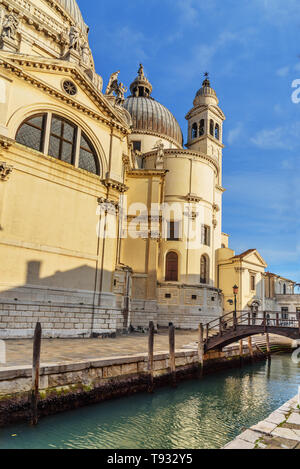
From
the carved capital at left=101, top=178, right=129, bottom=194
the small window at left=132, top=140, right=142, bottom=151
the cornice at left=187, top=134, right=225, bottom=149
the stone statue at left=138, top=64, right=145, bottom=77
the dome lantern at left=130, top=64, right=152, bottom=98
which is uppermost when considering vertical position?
the stone statue at left=138, top=64, right=145, bottom=77

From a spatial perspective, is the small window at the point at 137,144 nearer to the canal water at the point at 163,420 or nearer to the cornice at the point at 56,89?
the cornice at the point at 56,89

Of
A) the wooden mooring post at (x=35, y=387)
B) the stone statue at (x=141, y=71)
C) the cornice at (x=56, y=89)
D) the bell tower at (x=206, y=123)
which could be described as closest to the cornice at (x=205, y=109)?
the bell tower at (x=206, y=123)

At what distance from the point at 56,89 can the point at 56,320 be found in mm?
10511

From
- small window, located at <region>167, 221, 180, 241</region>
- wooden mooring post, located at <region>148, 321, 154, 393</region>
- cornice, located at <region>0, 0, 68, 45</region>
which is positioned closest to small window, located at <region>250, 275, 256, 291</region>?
small window, located at <region>167, 221, 180, 241</region>

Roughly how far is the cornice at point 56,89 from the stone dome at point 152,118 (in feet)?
46.5

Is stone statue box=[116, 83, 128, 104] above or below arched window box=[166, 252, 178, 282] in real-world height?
above

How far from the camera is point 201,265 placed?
27641mm

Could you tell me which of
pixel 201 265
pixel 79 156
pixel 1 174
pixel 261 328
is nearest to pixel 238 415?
pixel 261 328

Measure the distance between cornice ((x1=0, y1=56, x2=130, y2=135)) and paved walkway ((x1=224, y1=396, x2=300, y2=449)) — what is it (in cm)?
1540

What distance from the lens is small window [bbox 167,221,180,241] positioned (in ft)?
87.9

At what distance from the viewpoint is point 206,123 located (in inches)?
1361

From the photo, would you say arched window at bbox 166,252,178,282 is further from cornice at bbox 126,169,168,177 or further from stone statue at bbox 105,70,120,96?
stone statue at bbox 105,70,120,96

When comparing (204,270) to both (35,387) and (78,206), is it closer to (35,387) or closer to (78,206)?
(78,206)

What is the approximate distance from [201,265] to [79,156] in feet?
47.8
